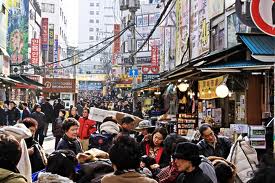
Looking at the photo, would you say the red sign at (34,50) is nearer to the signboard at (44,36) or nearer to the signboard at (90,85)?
the signboard at (44,36)

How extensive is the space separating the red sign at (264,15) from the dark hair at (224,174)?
5.55 ft

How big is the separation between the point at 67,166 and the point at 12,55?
34.2 m

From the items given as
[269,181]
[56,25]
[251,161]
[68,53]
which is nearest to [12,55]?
[251,161]

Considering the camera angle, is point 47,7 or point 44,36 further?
point 47,7

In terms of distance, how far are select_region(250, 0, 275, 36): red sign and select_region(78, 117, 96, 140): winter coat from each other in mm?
7197

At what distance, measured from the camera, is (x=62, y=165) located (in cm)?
462

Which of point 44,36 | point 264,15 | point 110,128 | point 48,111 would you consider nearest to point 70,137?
point 110,128

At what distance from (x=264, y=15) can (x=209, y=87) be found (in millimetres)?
9255

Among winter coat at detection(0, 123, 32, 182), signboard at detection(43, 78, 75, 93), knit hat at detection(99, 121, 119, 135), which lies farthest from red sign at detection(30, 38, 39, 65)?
winter coat at detection(0, 123, 32, 182)

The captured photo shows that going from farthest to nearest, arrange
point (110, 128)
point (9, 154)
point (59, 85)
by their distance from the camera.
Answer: point (59, 85) < point (110, 128) < point (9, 154)

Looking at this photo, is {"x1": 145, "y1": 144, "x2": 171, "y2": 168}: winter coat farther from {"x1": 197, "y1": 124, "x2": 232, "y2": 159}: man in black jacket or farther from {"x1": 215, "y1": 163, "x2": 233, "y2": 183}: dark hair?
{"x1": 215, "y1": 163, "x2": 233, "y2": 183}: dark hair

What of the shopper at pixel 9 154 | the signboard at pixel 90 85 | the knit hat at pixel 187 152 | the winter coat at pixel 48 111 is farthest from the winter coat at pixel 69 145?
the signboard at pixel 90 85

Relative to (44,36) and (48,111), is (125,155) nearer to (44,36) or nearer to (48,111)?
(48,111)

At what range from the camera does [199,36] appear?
20109 millimetres
